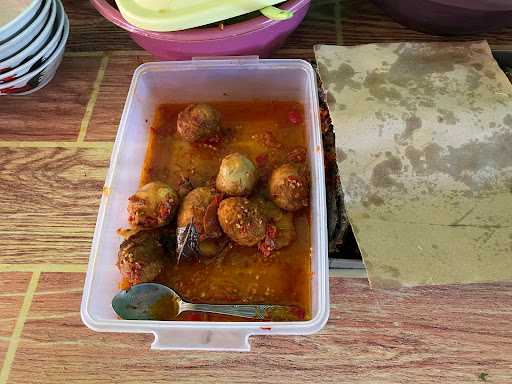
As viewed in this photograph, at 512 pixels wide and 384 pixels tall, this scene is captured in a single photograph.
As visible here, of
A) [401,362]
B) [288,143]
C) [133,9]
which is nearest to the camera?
[401,362]

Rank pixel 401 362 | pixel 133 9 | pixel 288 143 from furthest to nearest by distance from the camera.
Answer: pixel 288 143, pixel 133 9, pixel 401 362

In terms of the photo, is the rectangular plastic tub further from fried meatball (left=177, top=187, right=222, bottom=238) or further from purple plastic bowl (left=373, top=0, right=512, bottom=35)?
purple plastic bowl (left=373, top=0, right=512, bottom=35)

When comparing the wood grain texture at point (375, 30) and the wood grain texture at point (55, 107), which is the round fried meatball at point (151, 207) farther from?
the wood grain texture at point (375, 30)

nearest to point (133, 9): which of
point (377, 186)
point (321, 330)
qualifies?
point (377, 186)

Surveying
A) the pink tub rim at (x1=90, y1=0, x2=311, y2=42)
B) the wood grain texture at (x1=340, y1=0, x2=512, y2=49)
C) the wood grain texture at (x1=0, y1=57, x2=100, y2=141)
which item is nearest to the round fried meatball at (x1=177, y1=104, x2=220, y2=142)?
the pink tub rim at (x1=90, y1=0, x2=311, y2=42)

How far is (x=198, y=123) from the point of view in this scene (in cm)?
96

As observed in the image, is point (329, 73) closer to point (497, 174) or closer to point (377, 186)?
point (377, 186)

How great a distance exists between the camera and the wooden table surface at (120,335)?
768mm

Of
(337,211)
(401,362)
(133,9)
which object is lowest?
(401,362)

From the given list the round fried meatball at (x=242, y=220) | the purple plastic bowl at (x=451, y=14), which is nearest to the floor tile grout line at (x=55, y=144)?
the round fried meatball at (x=242, y=220)

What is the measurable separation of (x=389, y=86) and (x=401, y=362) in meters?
0.52

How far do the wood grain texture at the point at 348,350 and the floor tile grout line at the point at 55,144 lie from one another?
382mm

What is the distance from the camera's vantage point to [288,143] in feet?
3.33

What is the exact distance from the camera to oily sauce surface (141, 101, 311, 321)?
850 millimetres
